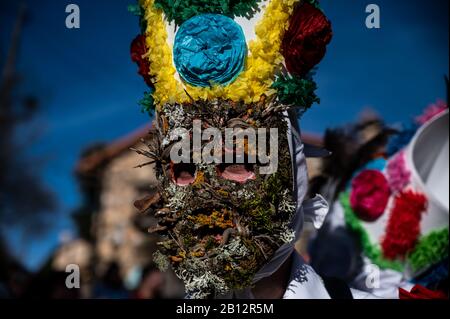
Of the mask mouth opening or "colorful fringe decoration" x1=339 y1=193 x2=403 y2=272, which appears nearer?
the mask mouth opening

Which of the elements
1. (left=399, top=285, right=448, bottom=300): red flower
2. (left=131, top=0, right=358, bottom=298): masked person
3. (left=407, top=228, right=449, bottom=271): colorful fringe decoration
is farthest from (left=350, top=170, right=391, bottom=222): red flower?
(left=131, top=0, right=358, bottom=298): masked person

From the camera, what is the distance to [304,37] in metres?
2.84

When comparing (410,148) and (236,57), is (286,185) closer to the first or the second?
(236,57)

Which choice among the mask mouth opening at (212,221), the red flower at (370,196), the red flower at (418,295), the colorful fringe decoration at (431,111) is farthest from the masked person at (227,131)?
the colorful fringe decoration at (431,111)

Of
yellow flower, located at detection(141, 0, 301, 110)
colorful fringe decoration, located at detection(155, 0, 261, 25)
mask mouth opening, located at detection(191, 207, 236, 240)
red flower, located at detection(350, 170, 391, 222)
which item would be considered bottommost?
red flower, located at detection(350, 170, 391, 222)

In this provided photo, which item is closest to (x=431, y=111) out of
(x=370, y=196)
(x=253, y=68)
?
(x=370, y=196)

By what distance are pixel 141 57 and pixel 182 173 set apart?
72 centimetres

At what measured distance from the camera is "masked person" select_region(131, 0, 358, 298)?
8.91 feet

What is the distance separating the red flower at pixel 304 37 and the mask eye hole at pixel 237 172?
0.57 metres

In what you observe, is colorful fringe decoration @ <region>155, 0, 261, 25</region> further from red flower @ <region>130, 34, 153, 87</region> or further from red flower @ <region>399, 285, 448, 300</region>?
red flower @ <region>399, 285, 448, 300</region>

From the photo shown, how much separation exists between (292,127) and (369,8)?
117 cm

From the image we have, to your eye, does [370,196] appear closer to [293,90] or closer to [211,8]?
[293,90]

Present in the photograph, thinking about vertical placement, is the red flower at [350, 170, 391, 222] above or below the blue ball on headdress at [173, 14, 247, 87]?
below

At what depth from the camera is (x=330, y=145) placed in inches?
181
